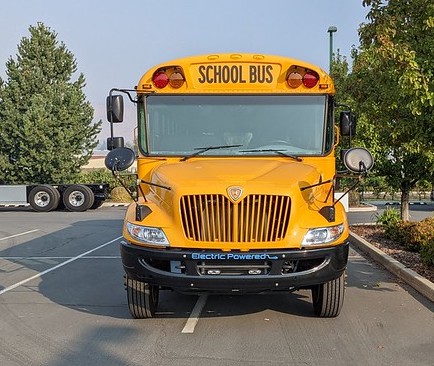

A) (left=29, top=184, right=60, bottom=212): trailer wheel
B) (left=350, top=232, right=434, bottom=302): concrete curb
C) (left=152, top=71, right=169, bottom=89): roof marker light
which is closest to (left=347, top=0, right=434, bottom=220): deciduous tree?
(left=350, top=232, right=434, bottom=302): concrete curb

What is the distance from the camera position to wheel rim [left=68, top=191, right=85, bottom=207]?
23469 millimetres

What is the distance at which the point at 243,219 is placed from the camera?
16.2 feet

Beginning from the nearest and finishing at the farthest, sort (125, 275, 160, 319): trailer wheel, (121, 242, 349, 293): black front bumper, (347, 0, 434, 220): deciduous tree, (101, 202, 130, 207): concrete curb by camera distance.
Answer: (121, 242, 349, 293): black front bumper → (125, 275, 160, 319): trailer wheel → (347, 0, 434, 220): deciduous tree → (101, 202, 130, 207): concrete curb

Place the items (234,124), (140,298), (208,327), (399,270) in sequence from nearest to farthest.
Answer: (208,327) → (140,298) → (234,124) → (399,270)

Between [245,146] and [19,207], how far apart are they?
2214 centimetres

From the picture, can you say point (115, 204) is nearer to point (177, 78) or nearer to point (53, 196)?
point (53, 196)

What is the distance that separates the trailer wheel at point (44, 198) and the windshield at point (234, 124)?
18506 mm

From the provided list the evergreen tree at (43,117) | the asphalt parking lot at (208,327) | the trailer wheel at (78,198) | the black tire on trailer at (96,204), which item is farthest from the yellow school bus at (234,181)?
the evergreen tree at (43,117)

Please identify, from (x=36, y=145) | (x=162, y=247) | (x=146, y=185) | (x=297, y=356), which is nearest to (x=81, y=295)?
(x=146, y=185)

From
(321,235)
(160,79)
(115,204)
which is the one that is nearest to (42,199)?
(115,204)

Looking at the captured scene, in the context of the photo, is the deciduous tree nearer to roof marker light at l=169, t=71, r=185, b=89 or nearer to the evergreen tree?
roof marker light at l=169, t=71, r=185, b=89

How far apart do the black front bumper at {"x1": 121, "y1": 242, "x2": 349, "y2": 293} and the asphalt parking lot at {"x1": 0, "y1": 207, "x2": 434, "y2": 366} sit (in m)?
0.51

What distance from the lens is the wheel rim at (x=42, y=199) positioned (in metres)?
23.6

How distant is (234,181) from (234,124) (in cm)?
118
